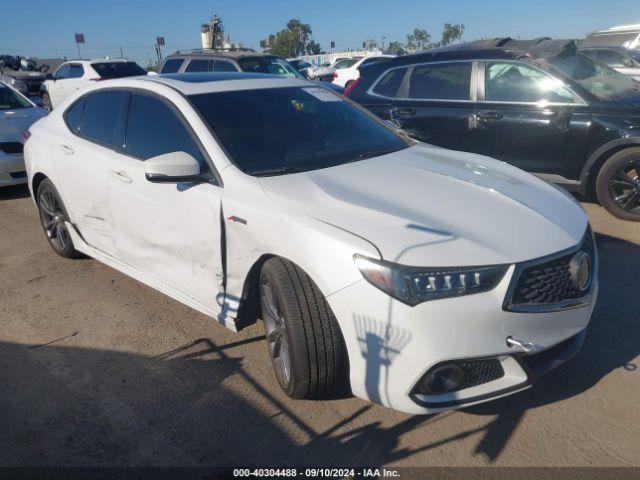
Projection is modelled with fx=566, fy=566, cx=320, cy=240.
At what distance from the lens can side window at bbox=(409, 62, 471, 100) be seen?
6262 millimetres

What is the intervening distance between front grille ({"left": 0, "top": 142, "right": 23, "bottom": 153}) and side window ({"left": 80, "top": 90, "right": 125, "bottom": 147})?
3682mm

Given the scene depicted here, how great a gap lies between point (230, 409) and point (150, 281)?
1.26 metres

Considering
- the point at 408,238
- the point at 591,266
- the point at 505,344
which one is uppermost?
the point at 408,238

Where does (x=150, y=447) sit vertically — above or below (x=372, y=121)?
below

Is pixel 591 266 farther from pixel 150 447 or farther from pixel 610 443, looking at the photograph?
pixel 150 447

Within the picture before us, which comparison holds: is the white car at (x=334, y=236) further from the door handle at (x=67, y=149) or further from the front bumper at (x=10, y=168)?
the front bumper at (x=10, y=168)

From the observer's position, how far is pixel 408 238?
2.46 metres

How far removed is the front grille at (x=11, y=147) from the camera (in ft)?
24.4

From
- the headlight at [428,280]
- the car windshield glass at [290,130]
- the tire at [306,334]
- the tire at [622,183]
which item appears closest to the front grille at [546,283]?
the headlight at [428,280]

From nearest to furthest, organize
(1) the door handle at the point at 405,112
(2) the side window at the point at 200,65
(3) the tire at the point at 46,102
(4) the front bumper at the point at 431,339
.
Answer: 1. (4) the front bumper at the point at 431,339
2. (1) the door handle at the point at 405,112
3. (2) the side window at the point at 200,65
4. (3) the tire at the point at 46,102

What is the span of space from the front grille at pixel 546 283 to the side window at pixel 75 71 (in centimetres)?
1652

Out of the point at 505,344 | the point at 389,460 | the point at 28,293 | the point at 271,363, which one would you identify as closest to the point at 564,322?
the point at 505,344

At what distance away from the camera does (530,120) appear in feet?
19.0

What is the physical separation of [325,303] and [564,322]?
1.09 meters
